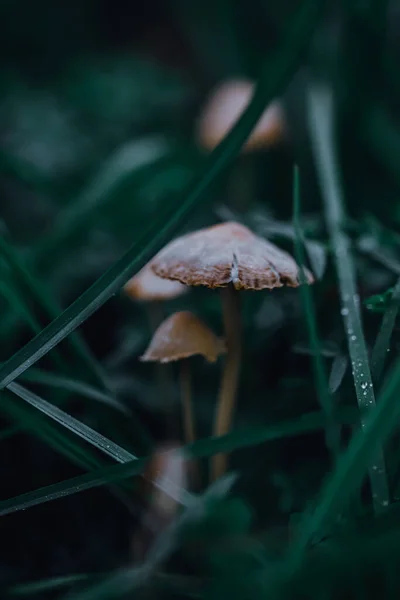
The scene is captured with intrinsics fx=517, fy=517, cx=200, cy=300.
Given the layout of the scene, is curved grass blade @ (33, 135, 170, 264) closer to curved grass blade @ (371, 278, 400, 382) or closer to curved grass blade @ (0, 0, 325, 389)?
curved grass blade @ (0, 0, 325, 389)

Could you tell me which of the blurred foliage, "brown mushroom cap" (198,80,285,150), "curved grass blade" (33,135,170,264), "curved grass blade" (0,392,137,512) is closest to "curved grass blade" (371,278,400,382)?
the blurred foliage

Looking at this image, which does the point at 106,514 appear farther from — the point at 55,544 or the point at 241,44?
the point at 241,44

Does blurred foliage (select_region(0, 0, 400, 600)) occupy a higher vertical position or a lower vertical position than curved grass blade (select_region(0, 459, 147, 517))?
higher

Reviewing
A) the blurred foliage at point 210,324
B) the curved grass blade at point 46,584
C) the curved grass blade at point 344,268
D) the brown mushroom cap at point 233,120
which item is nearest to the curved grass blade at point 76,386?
the blurred foliage at point 210,324

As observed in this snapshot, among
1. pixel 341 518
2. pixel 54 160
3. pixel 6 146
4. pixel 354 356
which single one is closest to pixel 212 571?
pixel 341 518

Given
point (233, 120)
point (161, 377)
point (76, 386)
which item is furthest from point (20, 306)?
point (233, 120)

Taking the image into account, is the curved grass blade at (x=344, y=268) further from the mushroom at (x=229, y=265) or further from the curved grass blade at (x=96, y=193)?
the curved grass blade at (x=96, y=193)
